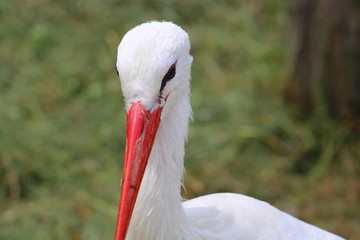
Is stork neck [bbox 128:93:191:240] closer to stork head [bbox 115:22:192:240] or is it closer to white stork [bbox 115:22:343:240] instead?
white stork [bbox 115:22:343:240]

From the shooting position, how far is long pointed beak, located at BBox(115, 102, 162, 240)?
243cm

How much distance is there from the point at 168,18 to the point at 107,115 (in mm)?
1210

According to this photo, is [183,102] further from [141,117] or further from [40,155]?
[40,155]

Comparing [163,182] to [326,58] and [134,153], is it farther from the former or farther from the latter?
[326,58]

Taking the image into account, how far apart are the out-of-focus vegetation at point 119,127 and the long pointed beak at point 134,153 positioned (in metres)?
2.16

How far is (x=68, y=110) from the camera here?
5594 millimetres

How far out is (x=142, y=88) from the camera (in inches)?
99.2

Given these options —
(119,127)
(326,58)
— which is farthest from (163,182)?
(326,58)

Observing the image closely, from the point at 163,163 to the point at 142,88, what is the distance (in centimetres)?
36

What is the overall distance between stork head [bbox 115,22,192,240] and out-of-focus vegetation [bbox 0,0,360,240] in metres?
2.17

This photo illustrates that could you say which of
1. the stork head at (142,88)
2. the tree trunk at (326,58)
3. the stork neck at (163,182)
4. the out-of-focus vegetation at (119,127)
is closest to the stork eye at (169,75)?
the stork head at (142,88)

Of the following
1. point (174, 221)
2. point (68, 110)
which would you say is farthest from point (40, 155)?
point (174, 221)

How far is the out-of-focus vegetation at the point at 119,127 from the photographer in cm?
486

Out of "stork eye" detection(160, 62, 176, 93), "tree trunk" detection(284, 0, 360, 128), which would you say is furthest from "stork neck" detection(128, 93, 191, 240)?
"tree trunk" detection(284, 0, 360, 128)
